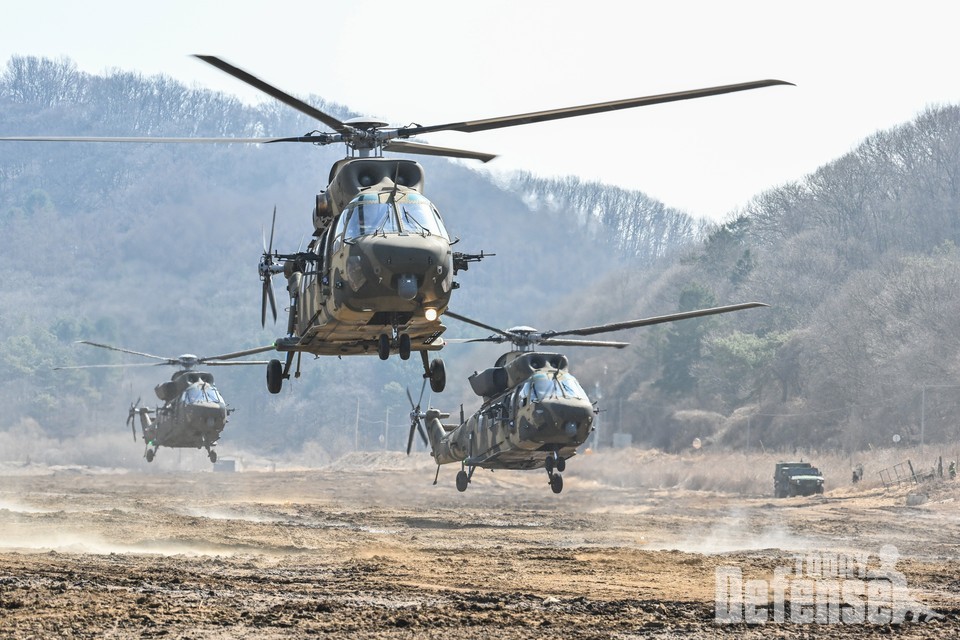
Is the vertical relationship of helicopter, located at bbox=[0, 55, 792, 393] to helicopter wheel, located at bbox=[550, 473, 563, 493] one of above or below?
above

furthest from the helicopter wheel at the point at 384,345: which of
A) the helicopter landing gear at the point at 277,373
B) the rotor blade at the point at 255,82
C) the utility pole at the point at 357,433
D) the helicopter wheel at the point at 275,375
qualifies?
the utility pole at the point at 357,433

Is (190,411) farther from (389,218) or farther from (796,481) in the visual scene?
(796,481)

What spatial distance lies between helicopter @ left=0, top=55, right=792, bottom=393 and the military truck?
3278cm

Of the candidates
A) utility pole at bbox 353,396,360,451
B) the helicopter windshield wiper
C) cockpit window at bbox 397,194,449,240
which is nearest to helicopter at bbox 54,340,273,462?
cockpit window at bbox 397,194,449,240

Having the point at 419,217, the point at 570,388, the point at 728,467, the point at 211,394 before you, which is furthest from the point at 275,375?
the point at 728,467

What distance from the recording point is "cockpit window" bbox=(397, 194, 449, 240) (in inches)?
611

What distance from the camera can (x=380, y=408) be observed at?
124 meters

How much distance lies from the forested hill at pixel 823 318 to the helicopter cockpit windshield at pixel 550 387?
140 ft

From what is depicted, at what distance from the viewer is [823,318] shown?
80.3 metres

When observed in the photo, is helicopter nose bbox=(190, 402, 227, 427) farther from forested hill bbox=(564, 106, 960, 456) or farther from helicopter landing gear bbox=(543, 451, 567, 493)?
forested hill bbox=(564, 106, 960, 456)

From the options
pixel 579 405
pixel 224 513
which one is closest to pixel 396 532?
pixel 579 405

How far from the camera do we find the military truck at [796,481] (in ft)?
157

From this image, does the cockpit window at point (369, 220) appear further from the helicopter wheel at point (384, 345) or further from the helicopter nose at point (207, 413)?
the helicopter nose at point (207, 413)

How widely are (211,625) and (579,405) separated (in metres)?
14.5
